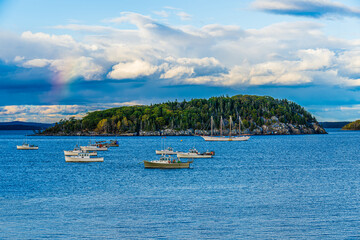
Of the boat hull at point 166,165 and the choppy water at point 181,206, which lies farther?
the boat hull at point 166,165

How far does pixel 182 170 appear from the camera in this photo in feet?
268

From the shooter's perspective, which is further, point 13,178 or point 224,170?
point 224,170

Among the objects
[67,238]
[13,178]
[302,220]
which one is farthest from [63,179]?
[302,220]

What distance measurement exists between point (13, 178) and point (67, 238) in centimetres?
4418

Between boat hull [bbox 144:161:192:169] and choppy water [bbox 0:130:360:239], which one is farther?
boat hull [bbox 144:161:192:169]

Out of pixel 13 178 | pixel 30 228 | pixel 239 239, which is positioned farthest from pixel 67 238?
pixel 13 178

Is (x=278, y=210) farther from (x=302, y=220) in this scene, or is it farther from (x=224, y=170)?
(x=224, y=170)

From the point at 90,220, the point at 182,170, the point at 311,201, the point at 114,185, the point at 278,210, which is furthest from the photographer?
the point at 182,170

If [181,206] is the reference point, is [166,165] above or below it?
above

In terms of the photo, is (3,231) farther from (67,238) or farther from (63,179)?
(63,179)

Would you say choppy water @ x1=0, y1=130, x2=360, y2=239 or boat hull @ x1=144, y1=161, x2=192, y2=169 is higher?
boat hull @ x1=144, y1=161, x2=192, y2=169

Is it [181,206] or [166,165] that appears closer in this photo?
[181,206]

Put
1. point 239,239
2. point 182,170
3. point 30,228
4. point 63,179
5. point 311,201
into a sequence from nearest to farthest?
1. point 239,239
2. point 30,228
3. point 311,201
4. point 63,179
5. point 182,170

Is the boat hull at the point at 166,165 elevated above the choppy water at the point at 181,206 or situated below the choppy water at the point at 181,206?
above
